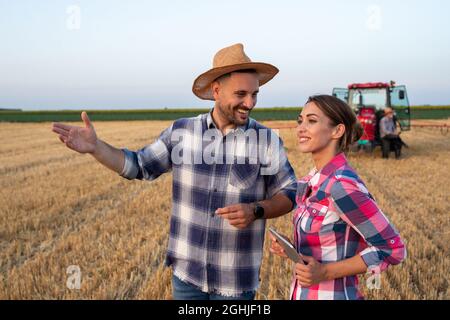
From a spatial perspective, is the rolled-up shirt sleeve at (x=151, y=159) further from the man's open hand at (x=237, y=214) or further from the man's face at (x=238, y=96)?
the man's open hand at (x=237, y=214)

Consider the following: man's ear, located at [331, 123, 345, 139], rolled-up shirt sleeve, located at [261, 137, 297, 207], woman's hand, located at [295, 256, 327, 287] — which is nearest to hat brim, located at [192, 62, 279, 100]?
rolled-up shirt sleeve, located at [261, 137, 297, 207]

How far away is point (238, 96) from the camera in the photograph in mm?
2309

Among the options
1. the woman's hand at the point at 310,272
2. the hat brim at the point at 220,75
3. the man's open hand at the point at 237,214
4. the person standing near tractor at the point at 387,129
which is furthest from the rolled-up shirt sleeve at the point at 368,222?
the person standing near tractor at the point at 387,129

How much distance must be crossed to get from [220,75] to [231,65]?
5.4 inches

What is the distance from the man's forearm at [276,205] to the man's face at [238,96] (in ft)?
1.47

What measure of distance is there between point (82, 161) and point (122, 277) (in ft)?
33.8

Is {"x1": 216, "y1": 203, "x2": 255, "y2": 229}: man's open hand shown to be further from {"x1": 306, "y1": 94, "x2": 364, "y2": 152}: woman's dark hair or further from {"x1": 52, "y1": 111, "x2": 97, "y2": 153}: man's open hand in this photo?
{"x1": 52, "y1": 111, "x2": 97, "y2": 153}: man's open hand

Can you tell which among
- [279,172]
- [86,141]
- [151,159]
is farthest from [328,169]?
[86,141]

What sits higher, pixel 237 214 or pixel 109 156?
pixel 109 156

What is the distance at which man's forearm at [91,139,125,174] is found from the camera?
228 centimetres

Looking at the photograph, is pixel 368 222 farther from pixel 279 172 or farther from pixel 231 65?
pixel 231 65

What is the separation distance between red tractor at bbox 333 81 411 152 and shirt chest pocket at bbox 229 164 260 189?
11.7 meters

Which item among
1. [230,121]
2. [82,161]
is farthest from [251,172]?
[82,161]
